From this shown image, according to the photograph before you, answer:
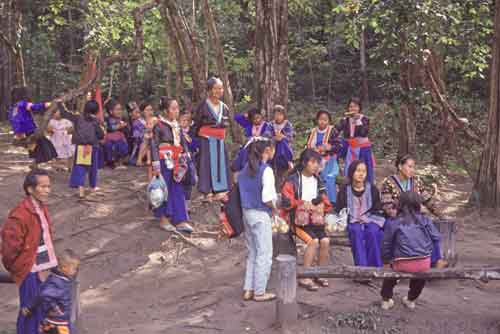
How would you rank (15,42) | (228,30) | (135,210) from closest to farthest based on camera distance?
(135,210), (15,42), (228,30)

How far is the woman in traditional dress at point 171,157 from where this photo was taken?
8242 millimetres

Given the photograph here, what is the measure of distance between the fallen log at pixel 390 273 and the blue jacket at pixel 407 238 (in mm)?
180

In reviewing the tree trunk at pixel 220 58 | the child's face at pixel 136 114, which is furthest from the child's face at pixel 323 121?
the child's face at pixel 136 114

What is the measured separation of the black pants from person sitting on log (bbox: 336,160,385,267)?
1.59 ft

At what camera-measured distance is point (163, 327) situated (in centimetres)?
593

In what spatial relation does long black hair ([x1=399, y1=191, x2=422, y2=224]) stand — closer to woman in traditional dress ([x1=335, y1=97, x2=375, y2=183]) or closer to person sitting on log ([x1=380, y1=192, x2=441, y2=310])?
person sitting on log ([x1=380, y1=192, x2=441, y2=310])

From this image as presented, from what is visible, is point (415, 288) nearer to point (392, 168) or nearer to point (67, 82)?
point (392, 168)

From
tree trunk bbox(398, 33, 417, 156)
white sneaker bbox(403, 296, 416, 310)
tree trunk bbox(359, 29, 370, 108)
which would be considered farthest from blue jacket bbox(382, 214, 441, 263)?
tree trunk bbox(359, 29, 370, 108)

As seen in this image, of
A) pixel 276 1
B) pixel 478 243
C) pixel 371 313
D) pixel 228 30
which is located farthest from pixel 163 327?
pixel 228 30

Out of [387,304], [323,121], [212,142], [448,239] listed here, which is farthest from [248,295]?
[323,121]

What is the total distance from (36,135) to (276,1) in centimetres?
466

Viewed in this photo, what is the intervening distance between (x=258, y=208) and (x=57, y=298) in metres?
2.18

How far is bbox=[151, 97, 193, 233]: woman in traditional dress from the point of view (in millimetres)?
8242

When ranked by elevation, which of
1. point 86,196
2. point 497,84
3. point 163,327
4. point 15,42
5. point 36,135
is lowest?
point 163,327
